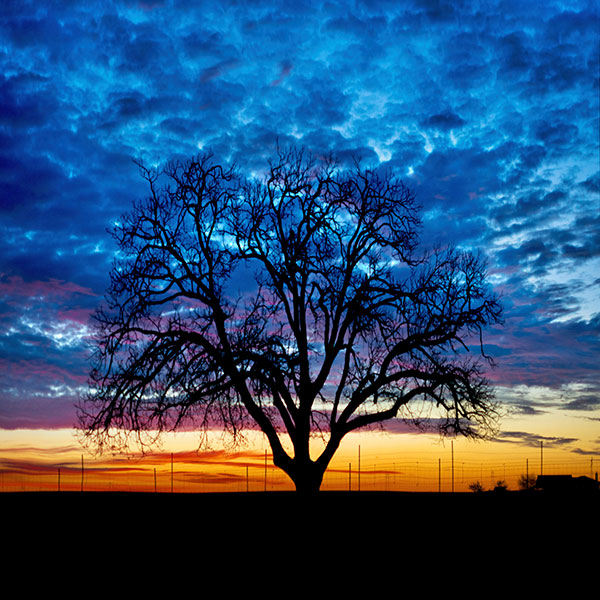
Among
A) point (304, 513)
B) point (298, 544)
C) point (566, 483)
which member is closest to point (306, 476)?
point (304, 513)

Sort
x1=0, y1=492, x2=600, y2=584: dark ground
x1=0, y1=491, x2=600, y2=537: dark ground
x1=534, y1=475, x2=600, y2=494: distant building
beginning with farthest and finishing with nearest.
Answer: x1=534, y1=475, x2=600, y2=494: distant building → x1=0, y1=491, x2=600, y2=537: dark ground → x1=0, y1=492, x2=600, y2=584: dark ground

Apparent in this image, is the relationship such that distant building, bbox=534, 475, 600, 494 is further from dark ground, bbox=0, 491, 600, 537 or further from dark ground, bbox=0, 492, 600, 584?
dark ground, bbox=0, 492, 600, 584

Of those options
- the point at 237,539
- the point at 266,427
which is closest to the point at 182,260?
the point at 266,427

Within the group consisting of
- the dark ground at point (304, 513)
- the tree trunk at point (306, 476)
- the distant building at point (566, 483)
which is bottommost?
the distant building at point (566, 483)

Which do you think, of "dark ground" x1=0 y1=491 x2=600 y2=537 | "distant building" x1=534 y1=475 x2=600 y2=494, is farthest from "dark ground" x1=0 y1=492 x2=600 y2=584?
"distant building" x1=534 y1=475 x2=600 y2=494

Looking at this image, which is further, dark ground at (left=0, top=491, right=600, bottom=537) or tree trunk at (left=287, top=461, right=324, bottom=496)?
tree trunk at (left=287, top=461, right=324, bottom=496)

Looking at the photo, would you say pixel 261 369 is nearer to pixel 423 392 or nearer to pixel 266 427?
pixel 266 427

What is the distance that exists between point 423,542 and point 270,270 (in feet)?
32.6

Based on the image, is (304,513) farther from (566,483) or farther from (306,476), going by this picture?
(566,483)

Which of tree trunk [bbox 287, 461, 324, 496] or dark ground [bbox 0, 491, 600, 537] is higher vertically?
tree trunk [bbox 287, 461, 324, 496]

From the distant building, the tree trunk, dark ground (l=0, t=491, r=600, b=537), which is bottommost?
the distant building

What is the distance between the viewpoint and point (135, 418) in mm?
19094

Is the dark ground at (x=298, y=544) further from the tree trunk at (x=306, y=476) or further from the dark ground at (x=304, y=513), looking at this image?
the tree trunk at (x=306, y=476)

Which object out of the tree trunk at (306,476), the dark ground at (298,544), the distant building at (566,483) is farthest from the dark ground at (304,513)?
the distant building at (566,483)
